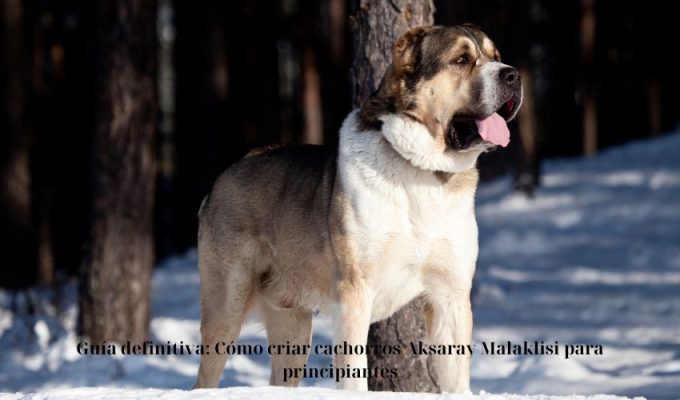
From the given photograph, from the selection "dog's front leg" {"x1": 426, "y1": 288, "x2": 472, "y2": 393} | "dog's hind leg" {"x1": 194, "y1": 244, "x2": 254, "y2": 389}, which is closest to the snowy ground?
"dog's front leg" {"x1": 426, "y1": 288, "x2": 472, "y2": 393}

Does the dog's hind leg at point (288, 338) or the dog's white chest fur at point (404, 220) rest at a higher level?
the dog's white chest fur at point (404, 220)

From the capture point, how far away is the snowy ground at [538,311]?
7.20 m

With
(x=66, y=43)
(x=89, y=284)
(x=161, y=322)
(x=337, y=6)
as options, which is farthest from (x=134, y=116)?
(x=66, y=43)

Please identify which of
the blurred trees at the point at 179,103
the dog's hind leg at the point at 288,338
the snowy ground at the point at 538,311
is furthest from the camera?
the blurred trees at the point at 179,103

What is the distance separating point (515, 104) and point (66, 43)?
1469 cm

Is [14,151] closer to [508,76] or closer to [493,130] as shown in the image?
[493,130]

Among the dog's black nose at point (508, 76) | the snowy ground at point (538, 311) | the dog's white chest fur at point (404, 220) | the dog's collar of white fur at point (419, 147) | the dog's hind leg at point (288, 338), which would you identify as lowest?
the snowy ground at point (538, 311)

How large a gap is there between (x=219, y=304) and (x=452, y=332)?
141cm

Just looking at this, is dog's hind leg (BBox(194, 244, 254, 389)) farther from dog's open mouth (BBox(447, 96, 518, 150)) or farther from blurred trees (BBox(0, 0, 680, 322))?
blurred trees (BBox(0, 0, 680, 322))

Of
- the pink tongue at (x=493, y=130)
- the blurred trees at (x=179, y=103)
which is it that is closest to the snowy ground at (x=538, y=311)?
the blurred trees at (x=179, y=103)

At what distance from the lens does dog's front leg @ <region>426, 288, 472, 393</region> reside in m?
4.77

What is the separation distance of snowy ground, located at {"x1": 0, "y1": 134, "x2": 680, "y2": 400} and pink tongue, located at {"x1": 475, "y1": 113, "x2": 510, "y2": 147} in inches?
46.9

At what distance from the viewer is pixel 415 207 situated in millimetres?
4617

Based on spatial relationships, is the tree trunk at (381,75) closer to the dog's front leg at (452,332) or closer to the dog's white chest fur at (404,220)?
the dog's front leg at (452,332)
